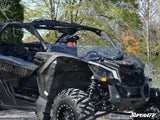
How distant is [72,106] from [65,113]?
8.6 inches

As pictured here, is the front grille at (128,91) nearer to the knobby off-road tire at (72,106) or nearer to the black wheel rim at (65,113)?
the knobby off-road tire at (72,106)

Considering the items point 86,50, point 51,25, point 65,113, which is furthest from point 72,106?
point 51,25

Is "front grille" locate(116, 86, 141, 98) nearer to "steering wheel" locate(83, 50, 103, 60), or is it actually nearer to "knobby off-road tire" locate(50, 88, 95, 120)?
"knobby off-road tire" locate(50, 88, 95, 120)

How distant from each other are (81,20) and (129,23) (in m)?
3.57

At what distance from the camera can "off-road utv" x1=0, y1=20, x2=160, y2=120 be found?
166 inches

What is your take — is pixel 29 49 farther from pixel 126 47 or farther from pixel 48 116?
pixel 126 47

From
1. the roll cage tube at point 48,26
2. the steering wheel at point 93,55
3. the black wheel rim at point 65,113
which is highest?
the roll cage tube at point 48,26

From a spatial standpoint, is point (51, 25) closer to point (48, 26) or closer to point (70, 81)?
point (48, 26)

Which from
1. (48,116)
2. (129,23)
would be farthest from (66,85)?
(129,23)

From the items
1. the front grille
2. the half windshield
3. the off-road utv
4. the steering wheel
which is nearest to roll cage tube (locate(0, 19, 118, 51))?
the off-road utv

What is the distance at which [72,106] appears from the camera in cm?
412

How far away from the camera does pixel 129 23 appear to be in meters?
21.8

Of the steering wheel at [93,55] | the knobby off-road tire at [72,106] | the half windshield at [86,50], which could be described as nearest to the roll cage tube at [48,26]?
the half windshield at [86,50]

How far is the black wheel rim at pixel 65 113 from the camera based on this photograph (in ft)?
13.6
